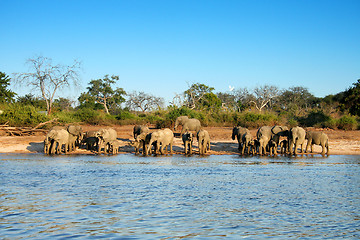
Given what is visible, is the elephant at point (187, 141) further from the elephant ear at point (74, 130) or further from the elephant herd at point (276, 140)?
the elephant ear at point (74, 130)

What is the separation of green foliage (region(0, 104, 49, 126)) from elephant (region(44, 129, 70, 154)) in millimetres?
8009

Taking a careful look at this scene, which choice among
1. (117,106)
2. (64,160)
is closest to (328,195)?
(64,160)

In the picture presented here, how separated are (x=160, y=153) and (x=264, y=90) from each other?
5167cm

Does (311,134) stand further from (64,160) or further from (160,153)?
(64,160)

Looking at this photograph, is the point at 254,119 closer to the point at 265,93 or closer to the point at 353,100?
the point at 353,100

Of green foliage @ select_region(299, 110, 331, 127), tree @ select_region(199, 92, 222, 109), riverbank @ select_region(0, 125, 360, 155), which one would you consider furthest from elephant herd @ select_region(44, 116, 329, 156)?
tree @ select_region(199, 92, 222, 109)

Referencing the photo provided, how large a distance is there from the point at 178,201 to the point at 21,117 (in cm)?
2481

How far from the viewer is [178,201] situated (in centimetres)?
1114

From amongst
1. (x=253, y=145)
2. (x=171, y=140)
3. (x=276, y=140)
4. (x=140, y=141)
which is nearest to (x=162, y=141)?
Result: (x=171, y=140)

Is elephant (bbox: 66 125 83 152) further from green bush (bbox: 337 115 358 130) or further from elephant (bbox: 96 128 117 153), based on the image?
green bush (bbox: 337 115 358 130)

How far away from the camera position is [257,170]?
18.4 m

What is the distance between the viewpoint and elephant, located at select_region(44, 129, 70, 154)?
82.1 ft

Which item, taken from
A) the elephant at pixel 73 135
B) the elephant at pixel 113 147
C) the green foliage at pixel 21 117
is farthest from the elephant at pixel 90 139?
the green foliage at pixel 21 117

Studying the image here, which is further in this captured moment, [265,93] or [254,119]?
[265,93]
